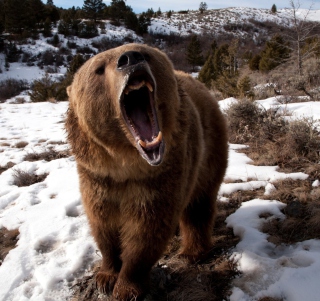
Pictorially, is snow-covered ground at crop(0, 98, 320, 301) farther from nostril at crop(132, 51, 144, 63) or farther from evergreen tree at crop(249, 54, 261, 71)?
evergreen tree at crop(249, 54, 261, 71)

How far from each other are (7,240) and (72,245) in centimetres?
78

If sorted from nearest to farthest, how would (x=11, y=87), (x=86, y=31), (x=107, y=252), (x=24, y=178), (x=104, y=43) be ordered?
1. (x=107, y=252)
2. (x=24, y=178)
3. (x=11, y=87)
4. (x=104, y=43)
5. (x=86, y=31)

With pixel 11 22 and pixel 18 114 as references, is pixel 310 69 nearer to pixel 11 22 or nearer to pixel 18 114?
pixel 18 114

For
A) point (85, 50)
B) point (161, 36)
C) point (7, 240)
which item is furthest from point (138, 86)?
point (161, 36)

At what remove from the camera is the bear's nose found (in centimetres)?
188

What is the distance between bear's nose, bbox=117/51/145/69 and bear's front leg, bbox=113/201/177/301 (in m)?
0.95

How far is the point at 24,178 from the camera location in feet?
15.9

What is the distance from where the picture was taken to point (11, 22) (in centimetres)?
3291

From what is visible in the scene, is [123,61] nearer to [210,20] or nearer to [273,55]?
[273,55]

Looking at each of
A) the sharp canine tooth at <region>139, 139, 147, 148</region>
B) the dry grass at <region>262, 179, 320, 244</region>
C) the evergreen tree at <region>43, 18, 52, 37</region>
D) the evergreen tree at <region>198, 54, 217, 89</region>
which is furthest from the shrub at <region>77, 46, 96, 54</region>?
the sharp canine tooth at <region>139, 139, 147, 148</region>

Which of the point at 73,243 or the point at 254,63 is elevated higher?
the point at 254,63

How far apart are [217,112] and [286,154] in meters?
1.75

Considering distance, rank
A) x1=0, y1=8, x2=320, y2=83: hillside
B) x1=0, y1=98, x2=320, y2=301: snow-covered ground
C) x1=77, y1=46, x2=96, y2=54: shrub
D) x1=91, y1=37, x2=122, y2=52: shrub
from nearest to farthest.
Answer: x1=0, y1=98, x2=320, y2=301: snow-covered ground
x1=0, y1=8, x2=320, y2=83: hillside
x1=77, y1=46, x2=96, y2=54: shrub
x1=91, y1=37, x2=122, y2=52: shrub

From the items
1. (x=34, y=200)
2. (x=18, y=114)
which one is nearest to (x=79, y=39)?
(x=18, y=114)
